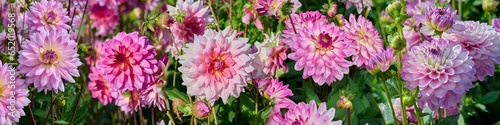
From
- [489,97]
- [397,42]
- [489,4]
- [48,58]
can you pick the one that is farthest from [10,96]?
[489,97]

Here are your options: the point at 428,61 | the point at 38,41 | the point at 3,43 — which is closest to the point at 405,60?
the point at 428,61

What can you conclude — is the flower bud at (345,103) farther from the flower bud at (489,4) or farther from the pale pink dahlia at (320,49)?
the flower bud at (489,4)

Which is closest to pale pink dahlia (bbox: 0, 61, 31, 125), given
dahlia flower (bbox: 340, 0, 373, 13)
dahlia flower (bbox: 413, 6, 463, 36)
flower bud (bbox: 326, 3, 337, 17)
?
flower bud (bbox: 326, 3, 337, 17)

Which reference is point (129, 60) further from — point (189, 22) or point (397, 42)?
point (397, 42)

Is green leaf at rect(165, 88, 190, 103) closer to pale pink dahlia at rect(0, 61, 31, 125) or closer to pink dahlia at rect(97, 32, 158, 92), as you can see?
pink dahlia at rect(97, 32, 158, 92)

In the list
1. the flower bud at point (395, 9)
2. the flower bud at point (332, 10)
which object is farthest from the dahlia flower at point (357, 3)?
the flower bud at point (395, 9)
